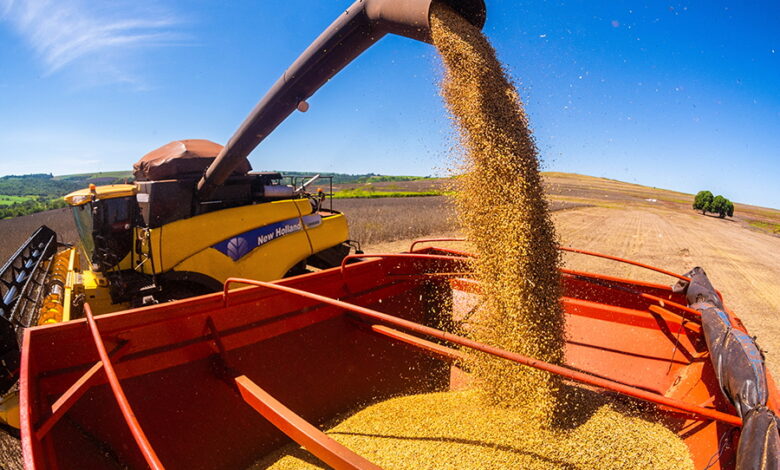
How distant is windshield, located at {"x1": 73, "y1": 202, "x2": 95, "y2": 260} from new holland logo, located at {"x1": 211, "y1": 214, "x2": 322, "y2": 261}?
115 cm

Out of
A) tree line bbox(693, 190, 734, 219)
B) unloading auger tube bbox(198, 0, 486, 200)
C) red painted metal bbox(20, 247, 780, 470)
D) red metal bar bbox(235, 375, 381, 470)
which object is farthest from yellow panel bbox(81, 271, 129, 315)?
tree line bbox(693, 190, 734, 219)

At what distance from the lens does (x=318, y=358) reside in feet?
9.12

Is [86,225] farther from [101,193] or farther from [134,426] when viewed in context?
[134,426]

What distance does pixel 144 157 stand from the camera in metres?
4.00

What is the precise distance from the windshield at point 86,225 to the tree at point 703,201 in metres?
44.7

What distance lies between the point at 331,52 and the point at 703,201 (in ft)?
144

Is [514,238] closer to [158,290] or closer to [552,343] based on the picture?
[552,343]

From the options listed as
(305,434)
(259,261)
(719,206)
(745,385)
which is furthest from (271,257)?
(719,206)

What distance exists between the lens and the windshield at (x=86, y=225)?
3746mm

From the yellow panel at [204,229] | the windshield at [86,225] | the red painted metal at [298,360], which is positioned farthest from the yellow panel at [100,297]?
the red painted metal at [298,360]

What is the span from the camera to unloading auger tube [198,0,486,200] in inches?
111

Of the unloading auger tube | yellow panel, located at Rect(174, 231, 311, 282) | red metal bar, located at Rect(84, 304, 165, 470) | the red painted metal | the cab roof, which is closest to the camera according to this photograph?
red metal bar, located at Rect(84, 304, 165, 470)

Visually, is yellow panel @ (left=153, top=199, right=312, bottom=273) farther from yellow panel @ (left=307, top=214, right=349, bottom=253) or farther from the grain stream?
the grain stream

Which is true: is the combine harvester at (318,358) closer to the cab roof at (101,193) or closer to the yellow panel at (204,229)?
the yellow panel at (204,229)
